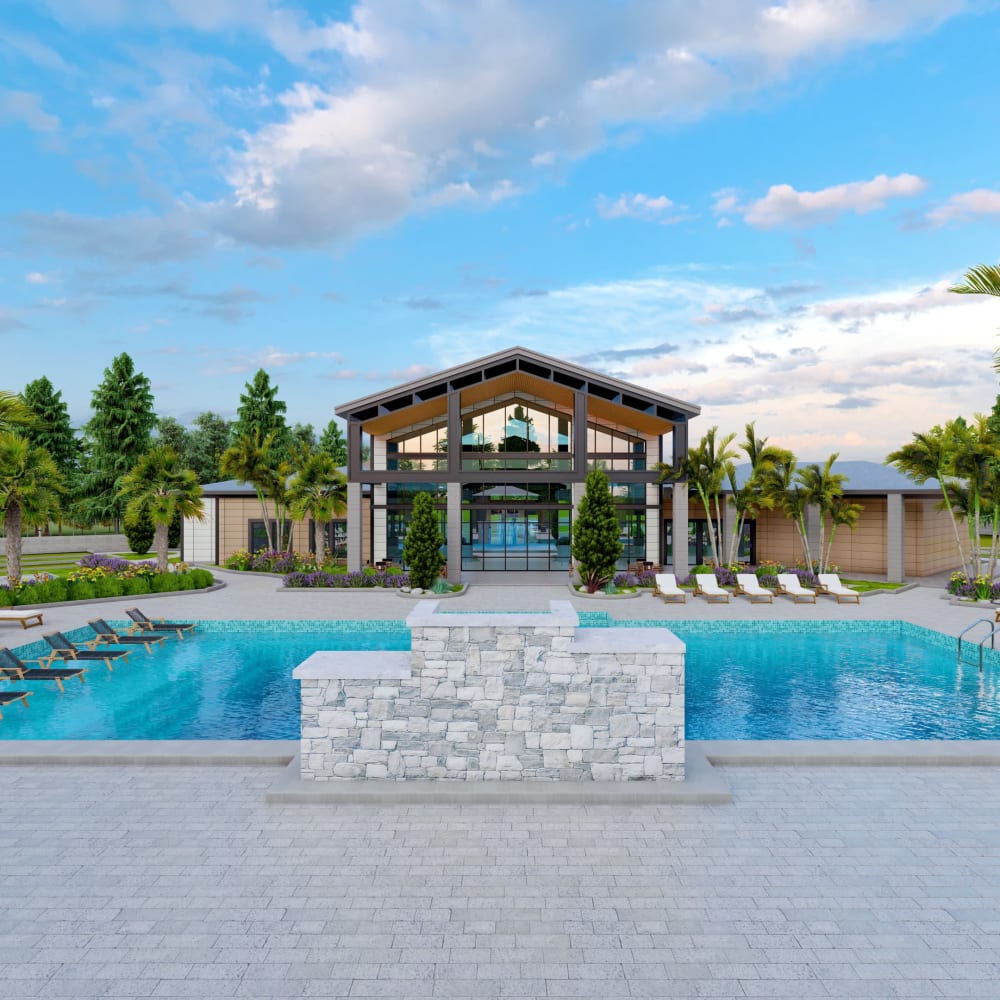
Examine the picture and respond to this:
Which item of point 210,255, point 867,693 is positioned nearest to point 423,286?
point 210,255

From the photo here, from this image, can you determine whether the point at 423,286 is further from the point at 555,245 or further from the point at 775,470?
the point at 775,470

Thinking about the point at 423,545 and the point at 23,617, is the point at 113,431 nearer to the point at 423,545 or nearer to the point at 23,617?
the point at 23,617

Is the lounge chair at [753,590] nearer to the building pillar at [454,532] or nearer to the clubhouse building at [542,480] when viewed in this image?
the clubhouse building at [542,480]

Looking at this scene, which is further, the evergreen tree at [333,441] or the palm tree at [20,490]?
the evergreen tree at [333,441]

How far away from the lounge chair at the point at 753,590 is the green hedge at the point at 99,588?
61.4 feet

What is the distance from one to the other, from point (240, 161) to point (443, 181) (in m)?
6.28

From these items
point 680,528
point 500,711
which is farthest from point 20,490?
point 680,528

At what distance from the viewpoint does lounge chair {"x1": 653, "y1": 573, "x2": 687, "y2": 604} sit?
73.0 ft

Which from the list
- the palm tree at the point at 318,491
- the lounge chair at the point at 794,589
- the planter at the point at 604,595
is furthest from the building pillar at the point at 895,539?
the palm tree at the point at 318,491

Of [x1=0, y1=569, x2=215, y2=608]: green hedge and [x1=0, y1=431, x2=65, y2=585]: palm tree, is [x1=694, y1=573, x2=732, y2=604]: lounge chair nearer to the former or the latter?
[x1=0, y1=569, x2=215, y2=608]: green hedge

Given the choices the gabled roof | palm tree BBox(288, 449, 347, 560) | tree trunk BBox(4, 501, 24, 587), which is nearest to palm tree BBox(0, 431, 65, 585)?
tree trunk BBox(4, 501, 24, 587)

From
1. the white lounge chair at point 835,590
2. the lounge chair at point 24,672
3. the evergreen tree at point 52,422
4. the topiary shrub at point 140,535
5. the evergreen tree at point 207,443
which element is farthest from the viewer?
the evergreen tree at point 207,443

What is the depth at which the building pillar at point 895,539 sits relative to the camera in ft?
86.0

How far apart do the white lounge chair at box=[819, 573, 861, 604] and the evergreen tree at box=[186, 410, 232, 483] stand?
48987 millimetres
